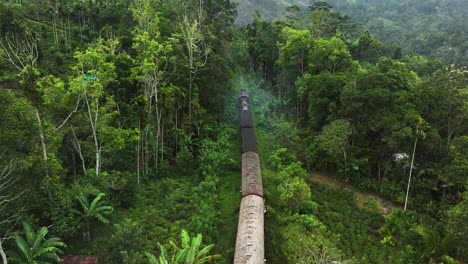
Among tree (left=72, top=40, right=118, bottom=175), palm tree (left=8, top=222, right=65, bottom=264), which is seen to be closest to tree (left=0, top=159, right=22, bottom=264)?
palm tree (left=8, top=222, right=65, bottom=264)

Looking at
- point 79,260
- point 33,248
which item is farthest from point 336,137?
point 33,248

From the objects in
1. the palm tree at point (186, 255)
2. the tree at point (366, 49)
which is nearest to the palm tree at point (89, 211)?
the palm tree at point (186, 255)

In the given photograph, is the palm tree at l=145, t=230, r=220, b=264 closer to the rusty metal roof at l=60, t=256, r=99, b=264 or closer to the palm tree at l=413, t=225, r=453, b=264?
the rusty metal roof at l=60, t=256, r=99, b=264

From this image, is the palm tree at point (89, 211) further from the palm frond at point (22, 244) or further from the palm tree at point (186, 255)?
the palm tree at point (186, 255)

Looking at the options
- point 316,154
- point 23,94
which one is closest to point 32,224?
point 23,94

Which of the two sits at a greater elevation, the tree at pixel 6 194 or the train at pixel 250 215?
the tree at pixel 6 194

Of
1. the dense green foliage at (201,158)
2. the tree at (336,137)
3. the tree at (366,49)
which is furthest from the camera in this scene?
the tree at (366,49)

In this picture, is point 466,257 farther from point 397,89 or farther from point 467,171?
point 397,89
